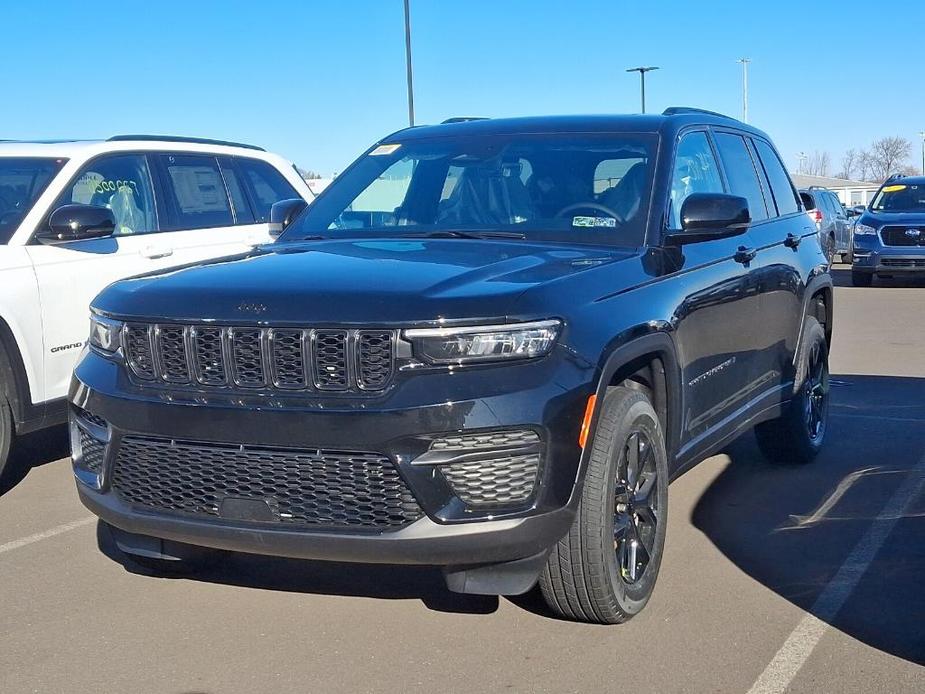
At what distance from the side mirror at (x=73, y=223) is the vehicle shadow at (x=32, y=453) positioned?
123 centimetres

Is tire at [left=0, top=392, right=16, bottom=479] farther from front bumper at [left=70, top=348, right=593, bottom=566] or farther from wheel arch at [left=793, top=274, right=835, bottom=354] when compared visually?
wheel arch at [left=793, top=274, right=835, bottom=354]

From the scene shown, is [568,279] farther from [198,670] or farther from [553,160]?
[198,670]

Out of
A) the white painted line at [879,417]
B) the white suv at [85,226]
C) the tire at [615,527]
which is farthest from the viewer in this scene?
the white painted line at [879,417]

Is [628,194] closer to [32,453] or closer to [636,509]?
[636,509]

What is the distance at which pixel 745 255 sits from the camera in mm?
5535

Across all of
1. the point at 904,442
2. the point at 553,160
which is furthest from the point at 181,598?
the point at 904,442

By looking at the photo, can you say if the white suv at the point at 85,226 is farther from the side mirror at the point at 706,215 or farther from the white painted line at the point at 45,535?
the side mirror at the point at 706,215

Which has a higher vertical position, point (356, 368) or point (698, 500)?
point (356, 368)

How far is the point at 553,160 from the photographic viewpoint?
17.0ft

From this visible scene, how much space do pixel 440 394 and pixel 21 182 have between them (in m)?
4.39

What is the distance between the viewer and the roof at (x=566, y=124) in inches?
209

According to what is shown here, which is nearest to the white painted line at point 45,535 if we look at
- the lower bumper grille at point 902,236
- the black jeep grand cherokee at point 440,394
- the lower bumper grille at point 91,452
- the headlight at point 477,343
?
the black jeep grand cherokee at point 440,394

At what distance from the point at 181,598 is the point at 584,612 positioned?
62.2 inches

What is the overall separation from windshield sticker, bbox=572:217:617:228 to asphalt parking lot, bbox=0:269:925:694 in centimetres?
144
